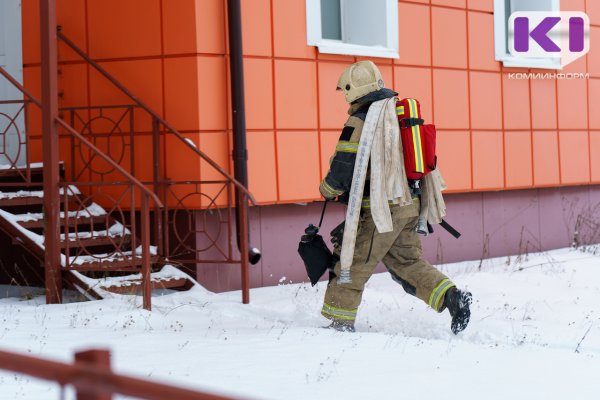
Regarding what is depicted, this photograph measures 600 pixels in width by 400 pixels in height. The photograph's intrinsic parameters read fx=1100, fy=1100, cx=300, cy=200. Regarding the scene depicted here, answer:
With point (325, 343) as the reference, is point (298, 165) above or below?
above

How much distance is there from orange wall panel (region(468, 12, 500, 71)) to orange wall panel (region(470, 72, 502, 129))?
106 millimetres

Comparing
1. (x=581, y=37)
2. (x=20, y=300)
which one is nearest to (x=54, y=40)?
(x=20, y=300)

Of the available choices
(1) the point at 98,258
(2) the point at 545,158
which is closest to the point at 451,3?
(2) the point at 545,158

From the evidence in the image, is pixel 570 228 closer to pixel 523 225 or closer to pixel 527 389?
pixel 523 225

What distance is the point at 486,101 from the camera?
11664mm

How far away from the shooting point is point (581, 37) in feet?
42.5

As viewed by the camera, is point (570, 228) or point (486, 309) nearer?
point (486, 309)

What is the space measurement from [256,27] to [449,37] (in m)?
2.65

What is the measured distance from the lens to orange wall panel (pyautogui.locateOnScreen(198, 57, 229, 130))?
359 inches

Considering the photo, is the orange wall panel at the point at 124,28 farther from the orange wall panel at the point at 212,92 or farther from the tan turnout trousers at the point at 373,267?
the tan turnout trousers at the point at 373,267

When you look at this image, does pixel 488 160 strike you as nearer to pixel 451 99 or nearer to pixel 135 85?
pixel 451 99

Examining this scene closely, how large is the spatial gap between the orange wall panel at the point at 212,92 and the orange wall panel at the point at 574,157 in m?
4.94

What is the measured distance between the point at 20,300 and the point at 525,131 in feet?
19.9

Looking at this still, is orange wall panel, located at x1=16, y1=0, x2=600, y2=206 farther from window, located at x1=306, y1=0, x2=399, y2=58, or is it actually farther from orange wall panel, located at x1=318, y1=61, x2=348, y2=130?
window, located at x1=306, y1=0, x2=399, y2=58
